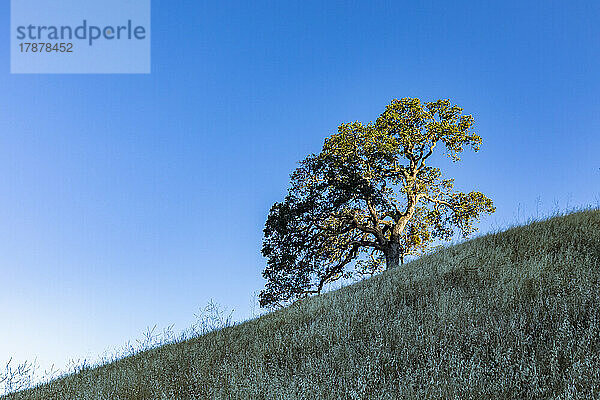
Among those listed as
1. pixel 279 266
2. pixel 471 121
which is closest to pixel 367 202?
pixel 279 266

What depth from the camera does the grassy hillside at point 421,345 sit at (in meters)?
5.21

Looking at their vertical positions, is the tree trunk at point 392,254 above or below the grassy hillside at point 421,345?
above

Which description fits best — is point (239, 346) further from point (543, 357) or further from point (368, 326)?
point (543, 357)

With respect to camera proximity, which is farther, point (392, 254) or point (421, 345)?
point (392, 254)

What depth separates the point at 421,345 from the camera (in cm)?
627

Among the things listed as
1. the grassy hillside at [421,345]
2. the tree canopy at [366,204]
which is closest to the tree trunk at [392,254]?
the tree canopy at [366,204]

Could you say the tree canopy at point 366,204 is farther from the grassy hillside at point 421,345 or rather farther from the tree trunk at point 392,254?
the grassy hillside at point 421,345

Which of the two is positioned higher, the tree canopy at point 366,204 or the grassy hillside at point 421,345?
the tree canopy at point 366,204

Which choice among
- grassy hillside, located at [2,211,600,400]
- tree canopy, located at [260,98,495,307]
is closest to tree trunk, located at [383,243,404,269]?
tree canopy, located at [260,98,495,307]

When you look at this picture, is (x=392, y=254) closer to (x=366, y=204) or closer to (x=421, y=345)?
(x=366, y=204)

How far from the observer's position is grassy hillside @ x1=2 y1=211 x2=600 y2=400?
5.21 m

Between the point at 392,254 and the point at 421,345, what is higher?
the point at 392,254

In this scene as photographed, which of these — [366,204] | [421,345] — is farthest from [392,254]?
[421,345]

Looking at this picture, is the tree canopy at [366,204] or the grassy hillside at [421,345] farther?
the tree canopy at [366,204]
